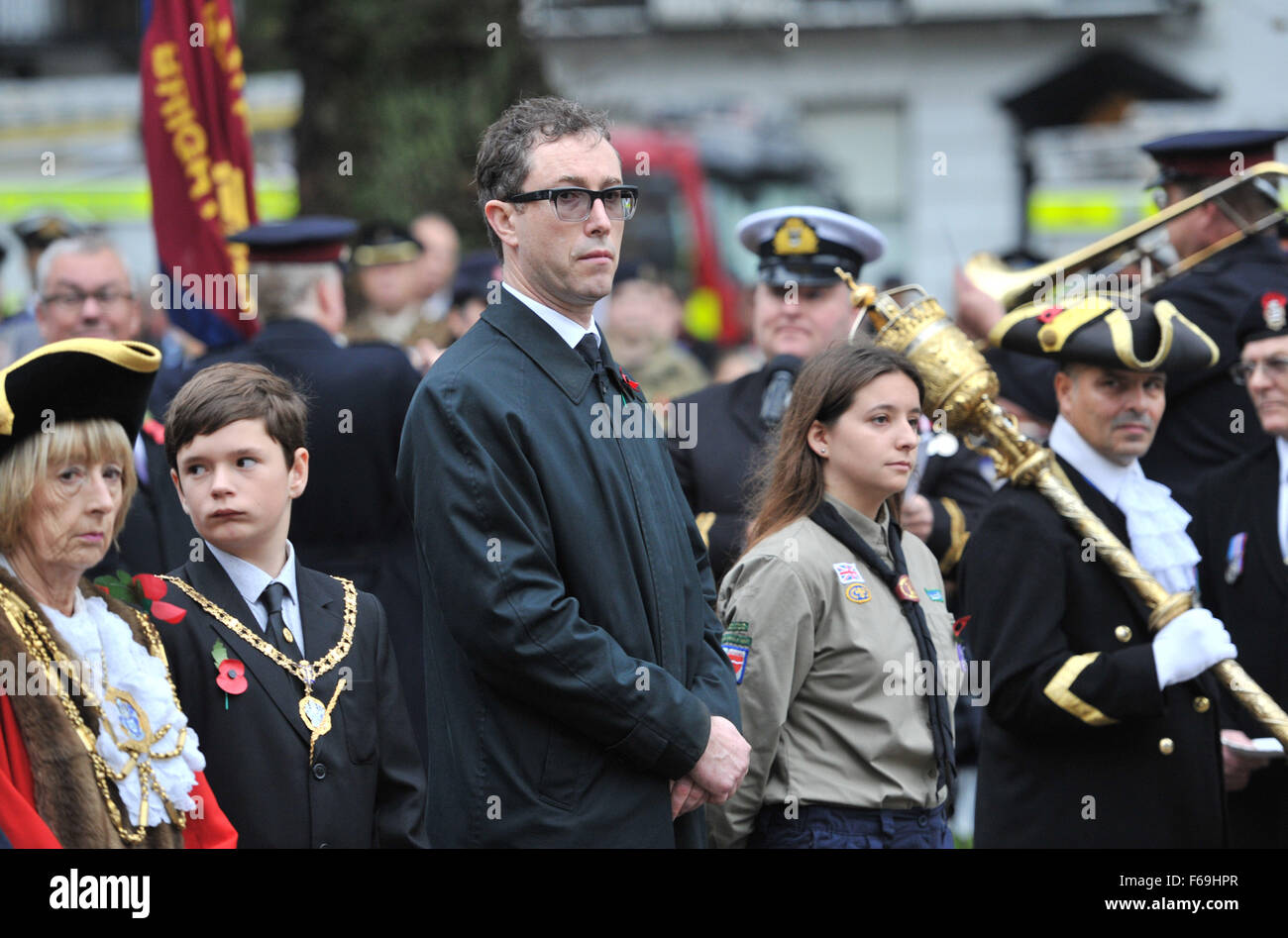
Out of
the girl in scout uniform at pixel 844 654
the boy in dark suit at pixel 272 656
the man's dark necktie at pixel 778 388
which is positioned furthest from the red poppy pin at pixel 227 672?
the man's dark necktie at pixel 778 388

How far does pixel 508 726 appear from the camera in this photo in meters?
3.40

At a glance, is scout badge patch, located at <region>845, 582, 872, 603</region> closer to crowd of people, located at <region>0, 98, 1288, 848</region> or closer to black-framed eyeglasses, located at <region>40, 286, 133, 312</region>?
crowd of people, located at <region>0, 98, 1288, 848</region>

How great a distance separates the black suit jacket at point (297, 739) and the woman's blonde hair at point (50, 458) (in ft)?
1.05

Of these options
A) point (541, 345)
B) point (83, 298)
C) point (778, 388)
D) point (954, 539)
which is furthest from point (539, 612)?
point (83, 298)

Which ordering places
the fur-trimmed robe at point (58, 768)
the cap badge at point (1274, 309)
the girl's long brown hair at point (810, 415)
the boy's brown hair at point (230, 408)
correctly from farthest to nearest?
the cap badge at point (1274, 309) < the girl's long brown hair at point (810, 415) < the boy's brown hair at point (230, 408) < the fur-trimmed robe at point (58, 768)

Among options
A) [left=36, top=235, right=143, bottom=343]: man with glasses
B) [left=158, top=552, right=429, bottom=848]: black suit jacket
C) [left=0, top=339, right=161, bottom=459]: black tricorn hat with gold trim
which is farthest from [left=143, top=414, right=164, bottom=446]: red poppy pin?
[left=0, top=339, right=161, bottom=459]: black tricorn hat with gold trim

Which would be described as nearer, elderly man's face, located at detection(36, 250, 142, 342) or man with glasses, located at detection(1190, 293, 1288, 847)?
man with glasses, located at detection(1190, 293, 1288, 847)

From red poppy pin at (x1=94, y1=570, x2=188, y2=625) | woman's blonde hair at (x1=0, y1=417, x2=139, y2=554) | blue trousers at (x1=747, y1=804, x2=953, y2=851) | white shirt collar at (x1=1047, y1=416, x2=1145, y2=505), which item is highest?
woman's blonde hair at (x1=0, y1=417, x2=139, y2=554)

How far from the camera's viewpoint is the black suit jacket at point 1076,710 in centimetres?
439

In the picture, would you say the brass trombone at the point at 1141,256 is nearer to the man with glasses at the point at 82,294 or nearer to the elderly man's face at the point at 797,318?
the elderly man's face at the point at 797,318

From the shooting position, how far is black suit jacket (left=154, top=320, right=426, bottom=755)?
5379 millimetres

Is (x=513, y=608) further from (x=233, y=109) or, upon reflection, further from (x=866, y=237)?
(x=233, y=109)

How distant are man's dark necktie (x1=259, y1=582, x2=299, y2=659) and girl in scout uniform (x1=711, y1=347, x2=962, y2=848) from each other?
1058 millimetres
